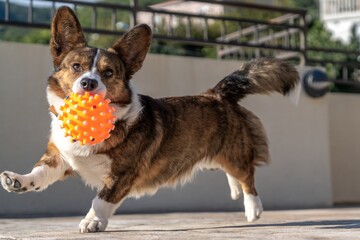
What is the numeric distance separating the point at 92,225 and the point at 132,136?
0.71m

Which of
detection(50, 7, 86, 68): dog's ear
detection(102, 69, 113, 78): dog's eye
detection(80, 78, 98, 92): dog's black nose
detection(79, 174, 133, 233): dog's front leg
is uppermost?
detection(50, 7, 86, 68): dog's ear

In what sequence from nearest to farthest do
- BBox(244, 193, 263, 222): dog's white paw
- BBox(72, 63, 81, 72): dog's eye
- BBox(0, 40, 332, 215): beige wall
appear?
BBox(72, 63, 81, 72): dog's eye → BBox(244, 193, 263, 222): dog's white paw → BBox(0, 40, 332, 215): beige wall

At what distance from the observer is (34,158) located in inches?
327

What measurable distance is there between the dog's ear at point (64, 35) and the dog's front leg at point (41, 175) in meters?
0.63

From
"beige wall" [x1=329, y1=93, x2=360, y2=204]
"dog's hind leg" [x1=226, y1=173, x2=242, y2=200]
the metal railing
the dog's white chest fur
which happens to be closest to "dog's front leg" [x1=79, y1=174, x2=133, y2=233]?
the dog's white chest fur

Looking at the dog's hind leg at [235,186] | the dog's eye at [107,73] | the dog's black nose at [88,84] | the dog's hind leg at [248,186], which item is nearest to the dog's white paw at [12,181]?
the dog's black nose at [88,84]

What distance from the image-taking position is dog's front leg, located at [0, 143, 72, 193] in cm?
496

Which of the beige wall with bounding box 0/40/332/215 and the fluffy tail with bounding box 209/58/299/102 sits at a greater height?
the fluffy tail with bounding box 209/58/299/102

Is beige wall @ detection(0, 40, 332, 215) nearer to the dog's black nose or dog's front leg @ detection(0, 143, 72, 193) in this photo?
dog's front leg @ detection(0, 143, 72, 193)

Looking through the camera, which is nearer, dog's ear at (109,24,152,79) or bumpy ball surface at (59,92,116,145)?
bumpy ball surface at (59,92,116,145)

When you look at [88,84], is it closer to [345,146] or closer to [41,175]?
[41,175]

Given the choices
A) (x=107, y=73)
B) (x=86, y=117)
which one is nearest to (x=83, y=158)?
(x=86, y=117)

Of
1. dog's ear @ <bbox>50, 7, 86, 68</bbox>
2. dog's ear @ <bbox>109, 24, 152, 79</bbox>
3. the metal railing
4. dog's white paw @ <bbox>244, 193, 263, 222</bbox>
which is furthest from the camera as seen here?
the metal railing

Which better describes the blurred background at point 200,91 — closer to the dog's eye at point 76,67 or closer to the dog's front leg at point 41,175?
the dog's front leg at point 41,175
